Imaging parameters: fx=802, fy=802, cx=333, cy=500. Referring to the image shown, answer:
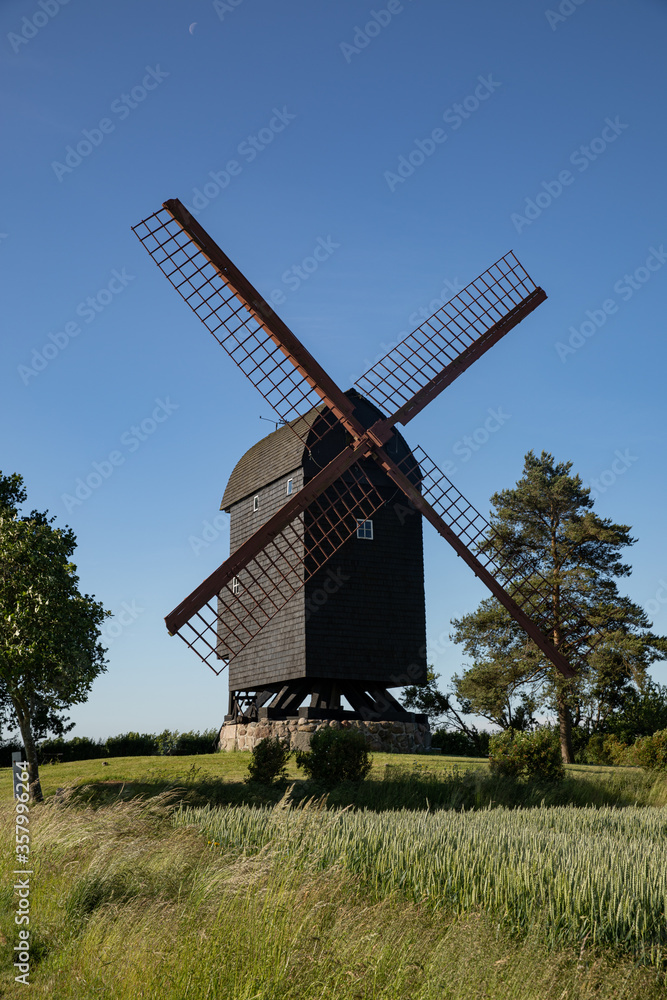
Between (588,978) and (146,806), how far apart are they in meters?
7.03

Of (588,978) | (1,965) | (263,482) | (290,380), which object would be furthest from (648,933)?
(263,482)

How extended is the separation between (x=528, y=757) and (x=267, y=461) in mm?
13314

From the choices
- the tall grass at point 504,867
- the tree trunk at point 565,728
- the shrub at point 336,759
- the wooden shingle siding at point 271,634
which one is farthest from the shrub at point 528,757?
the tree trunk at point 565,728

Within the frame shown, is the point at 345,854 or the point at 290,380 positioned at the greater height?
the point at 290,380

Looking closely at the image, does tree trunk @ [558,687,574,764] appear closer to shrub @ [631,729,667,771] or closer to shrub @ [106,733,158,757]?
shrub @ [631,729,667,771]

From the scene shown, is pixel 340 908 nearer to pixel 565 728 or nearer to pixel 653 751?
pixel 653 751

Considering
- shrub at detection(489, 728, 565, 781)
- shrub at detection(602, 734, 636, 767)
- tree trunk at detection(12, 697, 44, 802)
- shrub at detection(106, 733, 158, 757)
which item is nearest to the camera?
shrub at detection(489, 728, 565, 781)

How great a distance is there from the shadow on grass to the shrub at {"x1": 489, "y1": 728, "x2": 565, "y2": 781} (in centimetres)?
33

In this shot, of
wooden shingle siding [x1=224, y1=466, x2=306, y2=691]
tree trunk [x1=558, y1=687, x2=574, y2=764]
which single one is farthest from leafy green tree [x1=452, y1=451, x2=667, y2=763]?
wooden shingle siding [x1=224, y1=466, x2=306, y2=691]

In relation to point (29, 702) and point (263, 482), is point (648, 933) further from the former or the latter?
point (263, 482)

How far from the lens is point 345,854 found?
25.8 ft

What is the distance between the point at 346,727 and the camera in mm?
22750

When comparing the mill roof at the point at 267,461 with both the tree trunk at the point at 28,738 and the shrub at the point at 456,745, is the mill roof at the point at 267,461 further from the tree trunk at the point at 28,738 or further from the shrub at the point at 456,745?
the shrub at the point at 456,745

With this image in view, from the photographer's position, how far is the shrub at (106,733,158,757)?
31.0m
